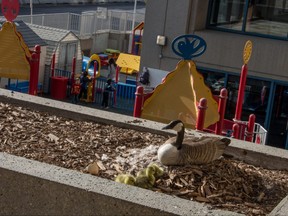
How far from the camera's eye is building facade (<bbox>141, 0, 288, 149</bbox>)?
18766mm

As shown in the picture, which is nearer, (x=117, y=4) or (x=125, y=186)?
(x=125, y=186)

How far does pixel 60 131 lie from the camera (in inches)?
277

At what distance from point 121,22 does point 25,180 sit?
3337 cm

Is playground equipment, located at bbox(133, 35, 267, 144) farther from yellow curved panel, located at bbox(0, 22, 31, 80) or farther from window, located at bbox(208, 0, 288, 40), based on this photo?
window, located at bbox(208, 0, 288, 40)

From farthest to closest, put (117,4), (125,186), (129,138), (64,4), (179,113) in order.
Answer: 1. (117,4)
2. (64,4)
3. (179,113)
4. (129,138)
5. (125,186)

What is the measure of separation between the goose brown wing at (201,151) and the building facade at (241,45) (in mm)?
12855

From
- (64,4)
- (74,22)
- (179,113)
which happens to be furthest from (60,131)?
(64,4)

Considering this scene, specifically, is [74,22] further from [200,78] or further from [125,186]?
[125,186]

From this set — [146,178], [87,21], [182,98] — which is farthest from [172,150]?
[87,21]

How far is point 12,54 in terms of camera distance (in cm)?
1385

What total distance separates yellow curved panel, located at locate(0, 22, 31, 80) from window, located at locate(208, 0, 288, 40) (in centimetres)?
745

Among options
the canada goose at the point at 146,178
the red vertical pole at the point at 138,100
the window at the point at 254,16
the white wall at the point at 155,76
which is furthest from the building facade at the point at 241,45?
the canada goose at the point at 146,178

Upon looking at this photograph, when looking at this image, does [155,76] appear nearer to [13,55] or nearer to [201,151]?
[13,55]

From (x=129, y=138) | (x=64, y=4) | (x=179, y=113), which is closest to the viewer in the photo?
(x=129, y=138)
